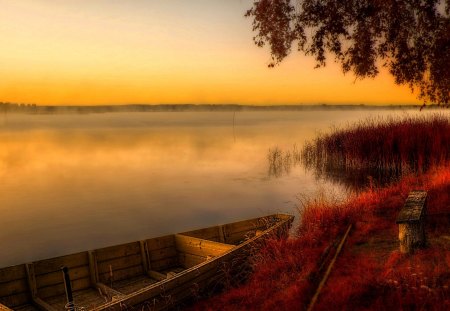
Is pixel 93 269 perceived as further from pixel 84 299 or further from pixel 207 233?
pixel 207 233

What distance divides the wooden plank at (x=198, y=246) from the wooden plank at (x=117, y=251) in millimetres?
1141

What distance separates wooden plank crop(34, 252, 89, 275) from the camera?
349 inches

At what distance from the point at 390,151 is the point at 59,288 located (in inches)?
738

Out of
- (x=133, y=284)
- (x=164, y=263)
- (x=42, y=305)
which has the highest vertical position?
(x=42, y=305)

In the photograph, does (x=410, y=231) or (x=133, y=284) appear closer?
(x=410, y=231)

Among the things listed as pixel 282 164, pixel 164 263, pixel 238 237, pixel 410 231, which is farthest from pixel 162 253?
pixel 282 164

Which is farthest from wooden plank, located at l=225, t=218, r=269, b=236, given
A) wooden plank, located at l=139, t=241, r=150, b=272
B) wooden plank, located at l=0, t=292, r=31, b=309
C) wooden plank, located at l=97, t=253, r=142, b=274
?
wooden plank, located at l=0, t=292, r=31, b=309

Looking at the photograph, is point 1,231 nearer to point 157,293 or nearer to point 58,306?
point 58,306

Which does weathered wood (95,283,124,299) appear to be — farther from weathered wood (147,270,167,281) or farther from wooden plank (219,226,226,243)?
wooden plank (219,226,226,243)

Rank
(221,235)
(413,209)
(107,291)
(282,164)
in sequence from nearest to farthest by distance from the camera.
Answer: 1. (413,209)
2. (107,291)
3. (221,235)
4. (282,164)

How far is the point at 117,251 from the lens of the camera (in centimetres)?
999

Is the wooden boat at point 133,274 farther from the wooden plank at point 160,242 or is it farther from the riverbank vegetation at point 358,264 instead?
the riverbank vegetation at point 358,264

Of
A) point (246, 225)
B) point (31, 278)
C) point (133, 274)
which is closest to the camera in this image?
point (31, 278)

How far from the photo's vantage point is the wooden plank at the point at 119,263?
31.8 feet
